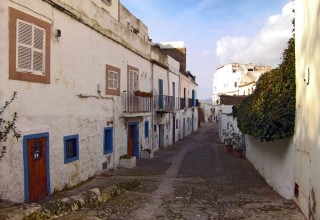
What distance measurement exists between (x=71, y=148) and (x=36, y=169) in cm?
218

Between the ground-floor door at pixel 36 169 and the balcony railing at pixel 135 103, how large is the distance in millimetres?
6810

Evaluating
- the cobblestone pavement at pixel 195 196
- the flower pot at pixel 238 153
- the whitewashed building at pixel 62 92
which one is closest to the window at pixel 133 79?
the whitewashed building at pixel 62 92

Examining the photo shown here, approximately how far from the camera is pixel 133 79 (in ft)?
56.1

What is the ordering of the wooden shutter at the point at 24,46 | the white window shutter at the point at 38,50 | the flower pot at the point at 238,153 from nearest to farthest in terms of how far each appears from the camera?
1. the wooden shutter at the point at 24,46
2. the white window shutter at the point at 38,50
3. the flower pot at the point at 238,153

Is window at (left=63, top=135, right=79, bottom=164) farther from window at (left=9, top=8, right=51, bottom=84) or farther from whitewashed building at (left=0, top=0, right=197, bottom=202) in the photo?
window at (left=9, top=8, right=51, bottom=84)

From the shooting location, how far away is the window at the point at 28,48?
26.2 ft

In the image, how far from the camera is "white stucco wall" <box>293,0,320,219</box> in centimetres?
681

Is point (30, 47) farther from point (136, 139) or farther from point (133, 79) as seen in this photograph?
point (136, 139)

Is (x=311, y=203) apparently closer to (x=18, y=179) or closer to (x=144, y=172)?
(x=18, y=179)

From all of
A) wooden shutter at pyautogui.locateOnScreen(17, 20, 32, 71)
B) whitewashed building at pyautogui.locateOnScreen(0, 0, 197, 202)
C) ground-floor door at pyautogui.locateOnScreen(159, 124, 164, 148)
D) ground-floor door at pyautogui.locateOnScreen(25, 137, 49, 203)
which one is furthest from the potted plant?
wooden shutter at pyautogui.locateOnScreen(17, 20, 32, 71)

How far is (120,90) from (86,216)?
8.62 m

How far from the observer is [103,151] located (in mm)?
13562

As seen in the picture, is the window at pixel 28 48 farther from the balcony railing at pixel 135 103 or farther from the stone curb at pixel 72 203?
the balcony railing at pixel 135 103

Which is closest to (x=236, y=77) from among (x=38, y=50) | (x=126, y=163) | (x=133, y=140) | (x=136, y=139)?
(x=136, y=139)
